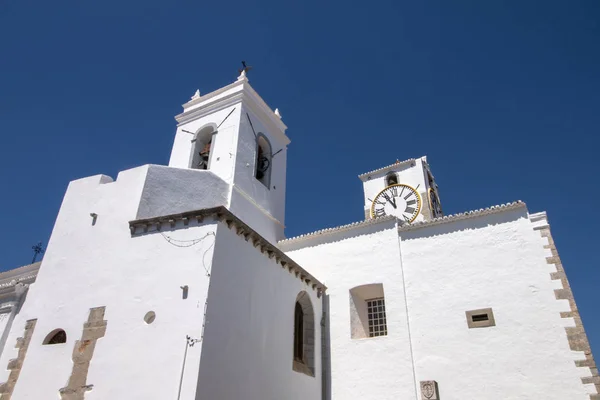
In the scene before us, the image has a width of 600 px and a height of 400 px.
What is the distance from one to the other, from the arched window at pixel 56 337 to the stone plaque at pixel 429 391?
26.6 feet

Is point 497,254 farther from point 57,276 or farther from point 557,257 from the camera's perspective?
point 57,276

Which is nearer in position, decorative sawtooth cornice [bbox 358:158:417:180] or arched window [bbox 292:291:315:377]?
arched window [bbox 292:291:315:377]

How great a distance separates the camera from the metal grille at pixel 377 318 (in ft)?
40.3

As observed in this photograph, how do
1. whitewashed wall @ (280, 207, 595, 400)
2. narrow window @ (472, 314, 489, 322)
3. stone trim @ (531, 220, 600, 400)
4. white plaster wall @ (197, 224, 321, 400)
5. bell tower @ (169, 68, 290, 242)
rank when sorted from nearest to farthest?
white plaster wall @ (197, 224, 321, 400) < stone trim @ (531, 220, 600, 400) < whitewashed wall @ (280, 207, 595, 400) < narrow window @ (472, 314, 489, 322) < bell tower @ (169, 68, 290, 242)

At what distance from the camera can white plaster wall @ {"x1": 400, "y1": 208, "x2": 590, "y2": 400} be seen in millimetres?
9305

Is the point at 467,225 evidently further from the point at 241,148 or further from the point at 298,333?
the point at 241,148

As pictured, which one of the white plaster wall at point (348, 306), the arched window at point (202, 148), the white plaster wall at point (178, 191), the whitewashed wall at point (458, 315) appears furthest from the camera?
the arched window at point (202, 148)

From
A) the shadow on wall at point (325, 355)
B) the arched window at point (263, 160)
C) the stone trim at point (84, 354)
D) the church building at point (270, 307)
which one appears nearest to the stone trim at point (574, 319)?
the church building at point (270, 307)

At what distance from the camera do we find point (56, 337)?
9047 mm

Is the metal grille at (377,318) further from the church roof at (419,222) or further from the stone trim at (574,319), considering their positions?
the stone trim at (574,319)

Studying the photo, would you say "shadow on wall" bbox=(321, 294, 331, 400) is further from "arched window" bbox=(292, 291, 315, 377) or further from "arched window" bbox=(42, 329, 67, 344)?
"arched window" bbox=(42, 329, 67, 344)

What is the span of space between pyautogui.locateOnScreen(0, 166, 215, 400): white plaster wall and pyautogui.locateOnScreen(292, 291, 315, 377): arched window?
4138 millimetres

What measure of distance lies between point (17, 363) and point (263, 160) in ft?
32.0

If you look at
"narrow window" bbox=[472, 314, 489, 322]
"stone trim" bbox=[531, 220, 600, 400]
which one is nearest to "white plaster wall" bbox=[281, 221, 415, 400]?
"narrow window" bbox=[472, 314, 489, 322]
